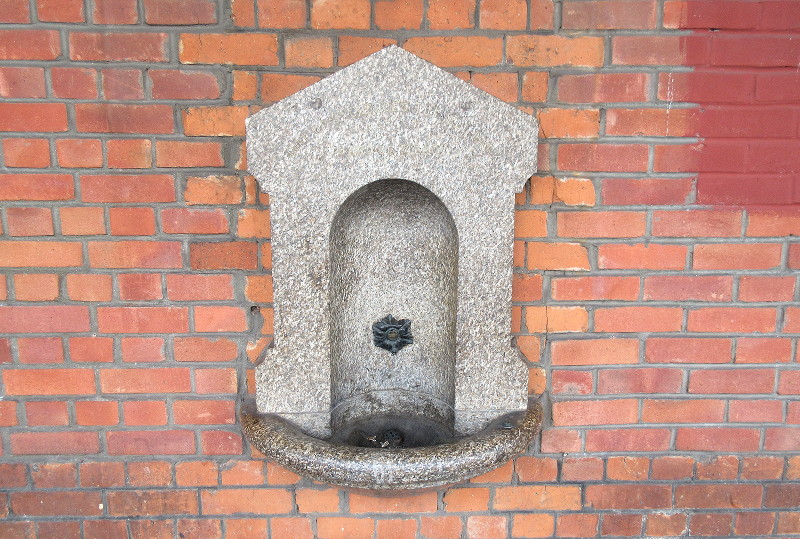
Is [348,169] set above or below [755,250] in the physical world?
above

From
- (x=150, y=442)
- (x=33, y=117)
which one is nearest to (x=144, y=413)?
(x=150, y=442)

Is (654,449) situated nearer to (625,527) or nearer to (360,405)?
(625,527)

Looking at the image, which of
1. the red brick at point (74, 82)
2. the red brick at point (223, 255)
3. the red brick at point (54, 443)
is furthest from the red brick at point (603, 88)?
the red brick at point (54, 443)

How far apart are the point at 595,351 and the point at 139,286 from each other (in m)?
1.42

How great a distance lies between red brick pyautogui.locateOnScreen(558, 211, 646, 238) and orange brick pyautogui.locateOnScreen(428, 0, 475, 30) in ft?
2.06

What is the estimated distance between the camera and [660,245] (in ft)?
5.74

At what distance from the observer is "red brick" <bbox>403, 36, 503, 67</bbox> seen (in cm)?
167

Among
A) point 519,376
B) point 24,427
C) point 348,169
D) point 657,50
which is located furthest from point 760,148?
point 24,427

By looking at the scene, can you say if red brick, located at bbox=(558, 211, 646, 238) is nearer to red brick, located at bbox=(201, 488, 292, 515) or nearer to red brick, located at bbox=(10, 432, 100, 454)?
red brick, located at bbox=(201, 488, 292, 515)

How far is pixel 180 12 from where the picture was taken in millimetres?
1636

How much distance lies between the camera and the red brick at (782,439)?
6.06 feet

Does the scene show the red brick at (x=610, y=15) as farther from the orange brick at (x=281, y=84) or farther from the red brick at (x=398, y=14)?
the orange brick at (x=281, y=84)

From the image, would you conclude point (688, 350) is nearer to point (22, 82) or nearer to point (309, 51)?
point (309, 51)

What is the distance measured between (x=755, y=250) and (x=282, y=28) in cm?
155
